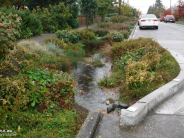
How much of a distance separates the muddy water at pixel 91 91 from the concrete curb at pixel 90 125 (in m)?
0.87

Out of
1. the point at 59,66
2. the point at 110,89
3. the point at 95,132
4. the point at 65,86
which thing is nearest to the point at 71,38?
the point at 59,66

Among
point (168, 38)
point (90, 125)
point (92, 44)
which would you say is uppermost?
point (168, 38)

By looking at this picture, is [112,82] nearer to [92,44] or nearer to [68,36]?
[68,36]

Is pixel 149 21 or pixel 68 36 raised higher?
pixel 149 21

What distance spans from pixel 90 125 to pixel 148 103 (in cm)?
129

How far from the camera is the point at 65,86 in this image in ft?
14.2

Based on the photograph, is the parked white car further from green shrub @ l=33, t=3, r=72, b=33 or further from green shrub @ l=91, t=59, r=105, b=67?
green shrub @ l=91, t=59, r=105, b=67

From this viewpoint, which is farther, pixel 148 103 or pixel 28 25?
pixel 28 25

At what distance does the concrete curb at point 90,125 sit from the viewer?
10.6 ft

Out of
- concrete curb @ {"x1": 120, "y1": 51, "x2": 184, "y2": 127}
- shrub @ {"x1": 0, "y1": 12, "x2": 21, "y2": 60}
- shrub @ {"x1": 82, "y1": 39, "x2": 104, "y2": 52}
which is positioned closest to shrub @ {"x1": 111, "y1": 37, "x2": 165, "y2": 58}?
concrete curb @ {"x1": 120, "y1": 51, "x2": 184, "y2": 127}

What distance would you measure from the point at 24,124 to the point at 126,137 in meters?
1.62

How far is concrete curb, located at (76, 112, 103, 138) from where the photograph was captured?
323 centimetres

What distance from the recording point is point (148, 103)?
13.4 ft

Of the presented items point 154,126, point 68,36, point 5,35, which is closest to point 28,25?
point 68,36
